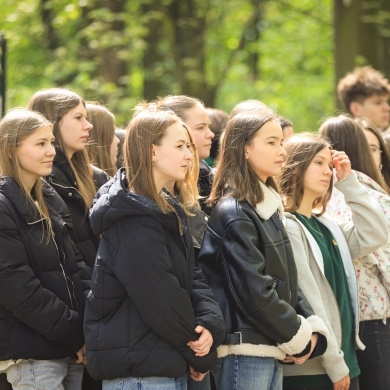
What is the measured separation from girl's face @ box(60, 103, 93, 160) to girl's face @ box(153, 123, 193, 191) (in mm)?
911

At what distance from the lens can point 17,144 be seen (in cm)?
481

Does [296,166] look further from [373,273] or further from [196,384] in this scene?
[196,384]

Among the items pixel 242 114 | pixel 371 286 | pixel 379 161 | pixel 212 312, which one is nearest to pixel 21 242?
pixel 212 312

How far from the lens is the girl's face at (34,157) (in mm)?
4777

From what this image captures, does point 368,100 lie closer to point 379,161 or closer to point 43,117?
point 379,161

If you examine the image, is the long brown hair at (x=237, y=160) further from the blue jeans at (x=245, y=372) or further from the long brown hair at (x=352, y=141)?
the long brown hair at (x=352, y=141)

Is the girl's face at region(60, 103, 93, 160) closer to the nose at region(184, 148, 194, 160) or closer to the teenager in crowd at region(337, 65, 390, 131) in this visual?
the nose at region(184, 148, 194, 160)

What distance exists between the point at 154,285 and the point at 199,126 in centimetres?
174

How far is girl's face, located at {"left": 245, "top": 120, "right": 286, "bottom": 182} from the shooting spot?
504cm

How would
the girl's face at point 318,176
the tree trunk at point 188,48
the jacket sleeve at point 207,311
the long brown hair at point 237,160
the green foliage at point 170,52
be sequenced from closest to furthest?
the jacket sleeve at point 207,311 → the long brown hair at point 237,160 → the girl's face at point 318,176 → the green foliage at point 170,52 → the tree trunk at point 188,48

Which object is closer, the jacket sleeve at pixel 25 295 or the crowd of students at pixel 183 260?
the crowd of students at pixel 183 260

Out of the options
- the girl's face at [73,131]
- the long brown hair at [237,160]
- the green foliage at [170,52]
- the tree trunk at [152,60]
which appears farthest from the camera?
the tree trunk at [152,60]

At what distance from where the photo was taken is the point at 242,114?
17.0 feet

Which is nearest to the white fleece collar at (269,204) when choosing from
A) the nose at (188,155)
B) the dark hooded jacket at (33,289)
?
the nose at (188,155)
